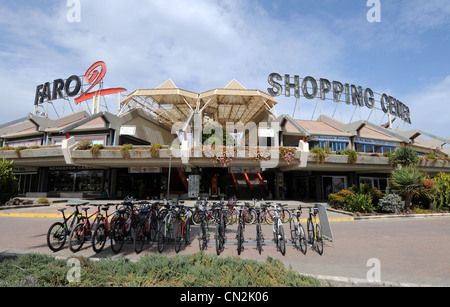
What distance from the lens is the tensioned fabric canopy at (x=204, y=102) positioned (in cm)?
2891

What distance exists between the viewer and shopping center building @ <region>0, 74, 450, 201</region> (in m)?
21.2

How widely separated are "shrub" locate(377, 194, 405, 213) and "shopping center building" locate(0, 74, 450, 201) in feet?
23.1

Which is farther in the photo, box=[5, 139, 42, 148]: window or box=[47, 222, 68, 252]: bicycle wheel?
box=[5, 139, 42, 148]: window

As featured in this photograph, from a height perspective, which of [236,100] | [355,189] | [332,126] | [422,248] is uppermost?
[236,100]

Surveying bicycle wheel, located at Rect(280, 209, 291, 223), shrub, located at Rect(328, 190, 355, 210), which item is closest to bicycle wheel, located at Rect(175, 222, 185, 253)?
bicycle wheel, located at Rect(280, 209, 291, 223)

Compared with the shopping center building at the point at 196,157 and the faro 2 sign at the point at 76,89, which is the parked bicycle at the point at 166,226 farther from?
the faro 2 sign at the point at 76,89

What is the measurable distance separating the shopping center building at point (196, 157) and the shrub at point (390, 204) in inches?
277

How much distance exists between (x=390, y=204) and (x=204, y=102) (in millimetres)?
23576

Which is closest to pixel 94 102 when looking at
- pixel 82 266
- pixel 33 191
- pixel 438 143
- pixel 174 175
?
pixel 33 191

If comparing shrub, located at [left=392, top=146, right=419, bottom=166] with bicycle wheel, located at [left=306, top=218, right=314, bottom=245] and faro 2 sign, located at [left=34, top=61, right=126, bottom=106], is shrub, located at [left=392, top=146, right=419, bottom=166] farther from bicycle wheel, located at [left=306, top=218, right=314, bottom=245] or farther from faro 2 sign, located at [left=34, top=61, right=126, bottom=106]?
faro 2 sign, located at [left=34, top=61, right=126, bottom=106]

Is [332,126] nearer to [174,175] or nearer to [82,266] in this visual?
[174,175]

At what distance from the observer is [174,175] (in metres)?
A: 27.2
